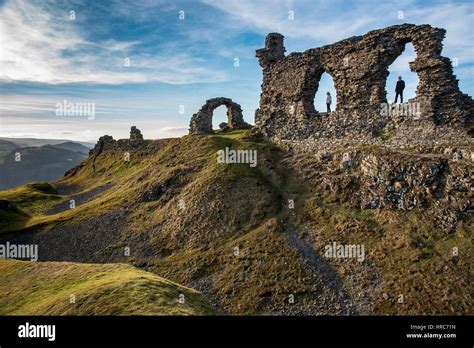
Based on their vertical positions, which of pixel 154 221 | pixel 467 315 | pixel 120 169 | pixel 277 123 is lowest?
pixel 467 315

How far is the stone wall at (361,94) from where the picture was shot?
35.2 metres

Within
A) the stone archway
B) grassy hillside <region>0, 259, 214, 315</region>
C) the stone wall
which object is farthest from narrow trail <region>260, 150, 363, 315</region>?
the stone archway

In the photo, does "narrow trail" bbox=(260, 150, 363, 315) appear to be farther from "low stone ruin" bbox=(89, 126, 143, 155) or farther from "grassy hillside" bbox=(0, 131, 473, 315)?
"low stone ruin" bbox=(89, 126, 143, 155)

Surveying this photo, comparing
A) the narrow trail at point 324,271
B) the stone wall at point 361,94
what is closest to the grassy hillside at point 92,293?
the narrow trail at point 324,271

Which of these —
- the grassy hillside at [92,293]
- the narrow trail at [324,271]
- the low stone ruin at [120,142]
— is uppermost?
the low stone ruin at [120,142]

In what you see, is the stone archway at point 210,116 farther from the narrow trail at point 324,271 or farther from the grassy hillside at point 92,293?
the grassy hillside at point 92,293

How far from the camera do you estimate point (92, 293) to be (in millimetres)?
14742

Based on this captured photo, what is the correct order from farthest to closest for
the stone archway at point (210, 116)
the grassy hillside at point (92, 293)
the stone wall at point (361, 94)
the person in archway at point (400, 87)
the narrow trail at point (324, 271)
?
the stone archway at point (210, 116), the person in archway at point (400, 87), the stone wall at point (361, 94), the narrow trail at point (324, 271), the grassy hillside at point (92, 293)

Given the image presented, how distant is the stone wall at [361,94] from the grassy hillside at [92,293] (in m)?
27.5

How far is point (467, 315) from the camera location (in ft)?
72.7

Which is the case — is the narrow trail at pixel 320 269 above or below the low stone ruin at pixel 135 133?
below
